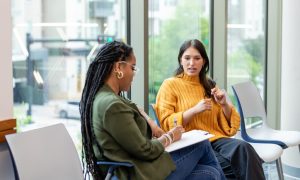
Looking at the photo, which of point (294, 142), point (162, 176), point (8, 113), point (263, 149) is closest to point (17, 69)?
point (8, 113)

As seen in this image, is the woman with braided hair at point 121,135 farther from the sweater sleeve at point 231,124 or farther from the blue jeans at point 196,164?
the sweater sleeve at point 231,124

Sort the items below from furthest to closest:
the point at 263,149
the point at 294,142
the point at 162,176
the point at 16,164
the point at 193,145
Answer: the point at 294,142 < the point at 263,149 < the point at 193,145 < the point at 162,176 < the point at 16,164

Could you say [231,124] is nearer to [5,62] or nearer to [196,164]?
[196,164]

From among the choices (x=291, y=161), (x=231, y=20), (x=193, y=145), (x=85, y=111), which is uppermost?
(x=231, y=20)

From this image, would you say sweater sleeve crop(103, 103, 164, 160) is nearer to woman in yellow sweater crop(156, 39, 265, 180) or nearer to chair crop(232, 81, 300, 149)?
woman in yellow sweater crop(156, 39, 265, 180)

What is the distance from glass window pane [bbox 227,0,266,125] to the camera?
15.4 feet

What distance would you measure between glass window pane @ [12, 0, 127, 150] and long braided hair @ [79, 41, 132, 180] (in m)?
0.45

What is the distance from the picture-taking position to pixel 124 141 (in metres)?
2.16

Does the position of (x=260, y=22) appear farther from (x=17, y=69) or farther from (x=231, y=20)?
(x=17, y=69)

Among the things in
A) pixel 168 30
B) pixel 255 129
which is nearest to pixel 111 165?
pixel 168 30

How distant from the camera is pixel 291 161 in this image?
173 inches

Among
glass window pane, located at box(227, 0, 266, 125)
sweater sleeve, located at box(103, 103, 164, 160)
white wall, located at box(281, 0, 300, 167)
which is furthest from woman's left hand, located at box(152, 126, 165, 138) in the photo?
white wall, located at box(281, 0, 300, 167)

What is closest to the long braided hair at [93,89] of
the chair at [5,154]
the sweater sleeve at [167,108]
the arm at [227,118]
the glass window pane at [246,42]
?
the chair at [5,154]

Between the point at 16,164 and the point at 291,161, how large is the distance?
320 centimetres
